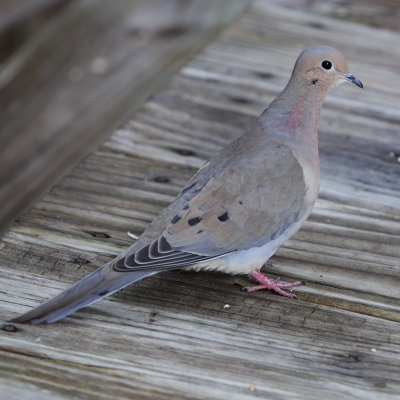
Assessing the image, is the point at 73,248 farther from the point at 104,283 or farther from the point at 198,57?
the point at 198,57

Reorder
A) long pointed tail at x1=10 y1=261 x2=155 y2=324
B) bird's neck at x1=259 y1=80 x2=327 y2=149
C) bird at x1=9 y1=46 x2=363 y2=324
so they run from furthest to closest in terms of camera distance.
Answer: bird's neck at x1=259 y1=80 x2=327 y2=149 → bird at x1=9 y1=46 x2=363 y2=324 → long pointed tail at x1=10 y1=261 x2=155 y2=324

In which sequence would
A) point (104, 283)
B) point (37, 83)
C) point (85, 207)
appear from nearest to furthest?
point (104, 283) < point (85, 207) < point (37, 83)

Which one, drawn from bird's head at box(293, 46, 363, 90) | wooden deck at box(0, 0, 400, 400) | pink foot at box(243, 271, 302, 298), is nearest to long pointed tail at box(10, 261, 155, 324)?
wooden deck at box(0, 0, 400, 400)

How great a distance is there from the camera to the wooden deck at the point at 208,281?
83.2 inches

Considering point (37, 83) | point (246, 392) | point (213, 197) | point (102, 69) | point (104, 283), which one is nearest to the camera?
point (246, 392)

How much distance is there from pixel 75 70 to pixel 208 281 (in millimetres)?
3080

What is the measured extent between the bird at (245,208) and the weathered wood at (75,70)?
65.5 inches

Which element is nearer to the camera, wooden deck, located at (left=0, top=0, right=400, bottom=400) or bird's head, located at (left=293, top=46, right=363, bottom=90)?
wooden deck, located at (left=0, top=0, right=400, bottom=400)

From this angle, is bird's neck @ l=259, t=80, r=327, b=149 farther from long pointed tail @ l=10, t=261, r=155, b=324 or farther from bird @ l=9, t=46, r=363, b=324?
long pointed tail @ l=10, t=261, r=155, b=324

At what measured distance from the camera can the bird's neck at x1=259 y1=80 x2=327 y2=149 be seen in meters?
2.70

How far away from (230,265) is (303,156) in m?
0.47

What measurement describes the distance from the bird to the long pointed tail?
0.19ft

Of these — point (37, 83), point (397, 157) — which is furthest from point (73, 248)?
point (37, 83)

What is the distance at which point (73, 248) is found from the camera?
8.84ft
